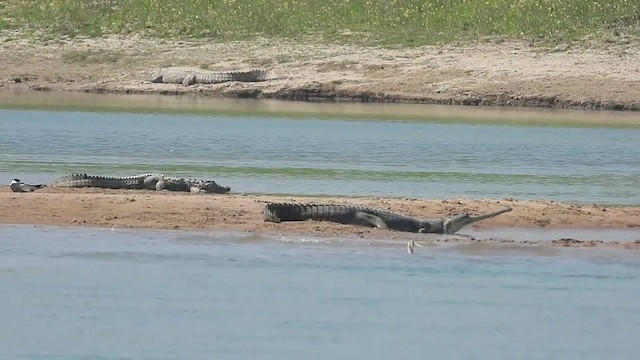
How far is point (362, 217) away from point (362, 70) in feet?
43.3

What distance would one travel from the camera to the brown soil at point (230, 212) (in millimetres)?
11648

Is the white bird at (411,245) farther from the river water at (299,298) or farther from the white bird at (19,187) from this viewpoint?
the white bird at (19,187)

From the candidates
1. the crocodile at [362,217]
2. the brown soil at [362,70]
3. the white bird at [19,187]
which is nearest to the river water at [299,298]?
the crocodile at [362,217]

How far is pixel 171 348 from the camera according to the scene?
26.4ft

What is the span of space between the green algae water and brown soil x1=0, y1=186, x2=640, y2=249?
0.92 m

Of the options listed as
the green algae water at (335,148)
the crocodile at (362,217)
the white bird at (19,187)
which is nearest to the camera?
the crocodile at (362,217)

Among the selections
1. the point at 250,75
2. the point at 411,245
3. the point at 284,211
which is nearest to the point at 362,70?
the point at 250,75

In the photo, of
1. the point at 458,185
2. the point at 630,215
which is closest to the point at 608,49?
the point at 458,185

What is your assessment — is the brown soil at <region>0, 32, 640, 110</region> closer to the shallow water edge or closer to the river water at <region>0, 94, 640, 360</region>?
the shallow water edge

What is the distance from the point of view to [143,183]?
13.3 metres

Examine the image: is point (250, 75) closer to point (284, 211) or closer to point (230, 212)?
point (230, 212)

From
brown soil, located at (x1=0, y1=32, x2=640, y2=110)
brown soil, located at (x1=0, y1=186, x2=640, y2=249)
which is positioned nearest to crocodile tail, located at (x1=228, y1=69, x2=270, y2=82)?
brown soil, located at (x1=0, y1=32, x2=640, y2=110)

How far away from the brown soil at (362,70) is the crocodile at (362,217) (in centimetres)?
1186

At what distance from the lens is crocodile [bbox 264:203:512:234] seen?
456 inches
